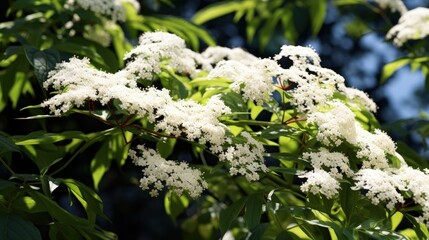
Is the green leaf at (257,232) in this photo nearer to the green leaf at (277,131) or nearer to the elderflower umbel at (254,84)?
the green leaf at (277,131)

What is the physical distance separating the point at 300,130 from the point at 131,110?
0.60 meters

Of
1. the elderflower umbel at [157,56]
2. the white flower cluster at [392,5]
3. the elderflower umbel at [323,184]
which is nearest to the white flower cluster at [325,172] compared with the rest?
the elderflower umbel at [323,184]

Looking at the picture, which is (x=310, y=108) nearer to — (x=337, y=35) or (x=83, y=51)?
(x=83, y=51)

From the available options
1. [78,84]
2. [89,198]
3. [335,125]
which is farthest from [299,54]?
[89,198]

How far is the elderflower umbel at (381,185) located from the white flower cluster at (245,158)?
0.31m

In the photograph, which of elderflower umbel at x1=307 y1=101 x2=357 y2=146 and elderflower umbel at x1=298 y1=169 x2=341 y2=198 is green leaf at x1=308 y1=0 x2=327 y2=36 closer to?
elderflower umbel at x1=307 y1=101 x2=357 y2=146

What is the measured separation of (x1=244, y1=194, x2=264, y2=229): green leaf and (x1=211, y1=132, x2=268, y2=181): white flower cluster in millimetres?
81

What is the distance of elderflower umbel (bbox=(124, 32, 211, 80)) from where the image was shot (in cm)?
242

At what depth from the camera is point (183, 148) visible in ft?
16.4

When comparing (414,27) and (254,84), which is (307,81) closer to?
(254,84)

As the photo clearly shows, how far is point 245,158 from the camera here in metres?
2.18

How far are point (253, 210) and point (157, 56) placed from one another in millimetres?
655

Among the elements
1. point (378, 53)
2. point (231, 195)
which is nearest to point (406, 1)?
point (378, 53)

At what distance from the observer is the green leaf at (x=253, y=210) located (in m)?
2.16
